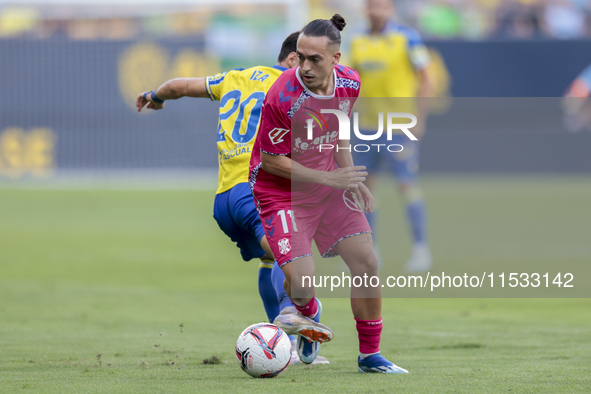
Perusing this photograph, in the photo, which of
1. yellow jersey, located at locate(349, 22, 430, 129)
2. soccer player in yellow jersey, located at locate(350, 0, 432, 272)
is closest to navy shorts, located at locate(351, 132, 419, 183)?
soccer player in yellow jersey, located at locate(350, 0, 432, 272)

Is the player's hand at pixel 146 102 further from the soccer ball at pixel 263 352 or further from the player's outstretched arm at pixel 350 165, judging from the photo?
the soccer ball at pixel 263 352

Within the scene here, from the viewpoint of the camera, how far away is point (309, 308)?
4395 mm

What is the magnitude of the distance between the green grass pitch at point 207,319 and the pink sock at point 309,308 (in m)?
0.32

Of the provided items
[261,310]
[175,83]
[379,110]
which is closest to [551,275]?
[379,110]

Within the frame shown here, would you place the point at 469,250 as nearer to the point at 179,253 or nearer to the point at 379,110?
the point at 379,110

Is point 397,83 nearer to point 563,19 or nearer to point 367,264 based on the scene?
point 367,264

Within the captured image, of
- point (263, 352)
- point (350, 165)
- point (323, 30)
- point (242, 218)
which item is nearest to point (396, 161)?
point (242, 218)

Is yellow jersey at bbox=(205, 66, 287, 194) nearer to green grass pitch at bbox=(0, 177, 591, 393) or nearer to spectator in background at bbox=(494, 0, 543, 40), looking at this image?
green grass pitch at bbox=(0, 177, 591, 393)

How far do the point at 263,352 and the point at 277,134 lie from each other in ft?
3.79

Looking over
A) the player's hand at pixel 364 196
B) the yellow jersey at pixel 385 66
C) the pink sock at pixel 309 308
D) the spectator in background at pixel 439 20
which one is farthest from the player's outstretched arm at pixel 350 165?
the spectator in background at pixel 439 20

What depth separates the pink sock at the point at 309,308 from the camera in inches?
172

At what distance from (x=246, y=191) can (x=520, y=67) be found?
1690 cm

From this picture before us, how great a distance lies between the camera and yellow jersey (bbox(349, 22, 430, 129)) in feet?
29.6

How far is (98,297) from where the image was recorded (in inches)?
288
